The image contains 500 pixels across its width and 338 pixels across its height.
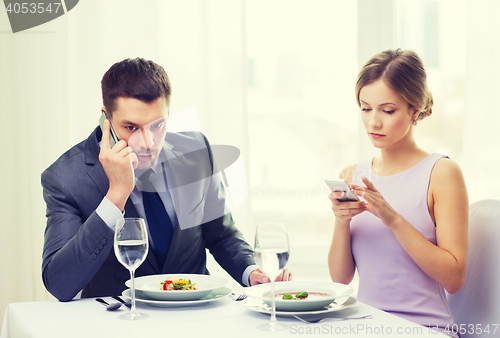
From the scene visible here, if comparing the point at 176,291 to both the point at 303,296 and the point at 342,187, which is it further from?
the point at 342,187

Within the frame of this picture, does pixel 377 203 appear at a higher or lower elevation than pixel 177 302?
higher

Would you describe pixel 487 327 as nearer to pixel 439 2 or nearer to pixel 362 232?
pixel 362 232

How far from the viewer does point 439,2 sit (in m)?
2.39

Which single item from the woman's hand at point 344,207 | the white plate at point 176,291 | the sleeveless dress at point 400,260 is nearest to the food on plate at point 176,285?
the white plate at point 176,291

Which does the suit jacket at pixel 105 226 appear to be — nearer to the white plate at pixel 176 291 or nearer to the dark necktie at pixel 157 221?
Result: the dark necktie at pixel 157 221

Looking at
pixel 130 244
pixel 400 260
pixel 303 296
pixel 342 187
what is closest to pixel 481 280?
pixel 400 260

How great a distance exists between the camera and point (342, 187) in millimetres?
1312

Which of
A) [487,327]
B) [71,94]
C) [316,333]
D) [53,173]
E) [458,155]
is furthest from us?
[71,94]

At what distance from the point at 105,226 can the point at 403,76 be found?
1.00 metres

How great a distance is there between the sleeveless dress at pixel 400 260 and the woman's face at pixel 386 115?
0.44 feet

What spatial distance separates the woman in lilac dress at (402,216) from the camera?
4.39 ft

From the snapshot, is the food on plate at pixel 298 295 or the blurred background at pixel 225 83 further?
the blurred background at pixel 225 83

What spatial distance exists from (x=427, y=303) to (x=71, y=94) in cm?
206

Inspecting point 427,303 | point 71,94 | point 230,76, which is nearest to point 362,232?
point 427,303
